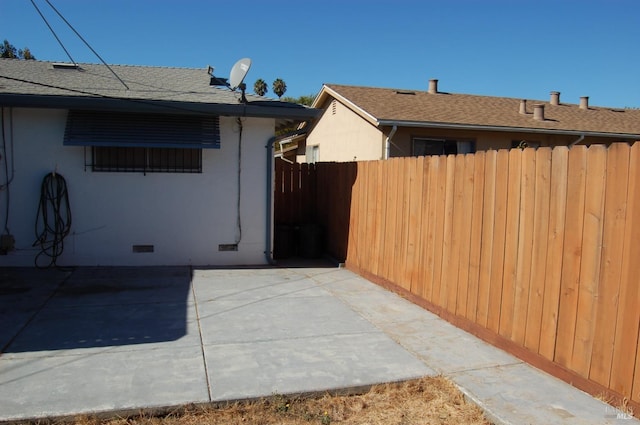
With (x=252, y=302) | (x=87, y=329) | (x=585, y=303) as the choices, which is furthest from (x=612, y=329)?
(x=87, y=329)

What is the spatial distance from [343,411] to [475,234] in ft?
8.70

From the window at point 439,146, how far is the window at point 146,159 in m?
6.47

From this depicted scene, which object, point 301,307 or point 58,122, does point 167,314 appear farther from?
point 58,122

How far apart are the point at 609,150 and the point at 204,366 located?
3825 millimetres

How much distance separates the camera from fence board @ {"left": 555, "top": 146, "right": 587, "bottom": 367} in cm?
416

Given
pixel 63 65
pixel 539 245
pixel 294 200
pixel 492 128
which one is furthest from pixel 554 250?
pixel 63 65

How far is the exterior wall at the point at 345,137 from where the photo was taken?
14.1 m

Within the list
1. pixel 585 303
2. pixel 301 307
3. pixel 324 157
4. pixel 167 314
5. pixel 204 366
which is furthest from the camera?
pixel 324 157

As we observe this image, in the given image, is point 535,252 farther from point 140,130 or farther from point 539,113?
point 539,113

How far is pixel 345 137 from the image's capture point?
15.8m

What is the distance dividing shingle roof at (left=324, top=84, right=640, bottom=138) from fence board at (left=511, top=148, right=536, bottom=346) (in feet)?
27.3

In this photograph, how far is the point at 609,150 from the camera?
388cm

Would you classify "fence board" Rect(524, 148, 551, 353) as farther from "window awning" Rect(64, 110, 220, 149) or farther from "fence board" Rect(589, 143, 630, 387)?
"window awning" Rect(64, 110, 220, 149)

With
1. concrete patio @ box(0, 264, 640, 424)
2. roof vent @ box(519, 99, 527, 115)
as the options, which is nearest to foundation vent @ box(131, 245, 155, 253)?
concrete patio @ box(0, 264, 640, 424)
